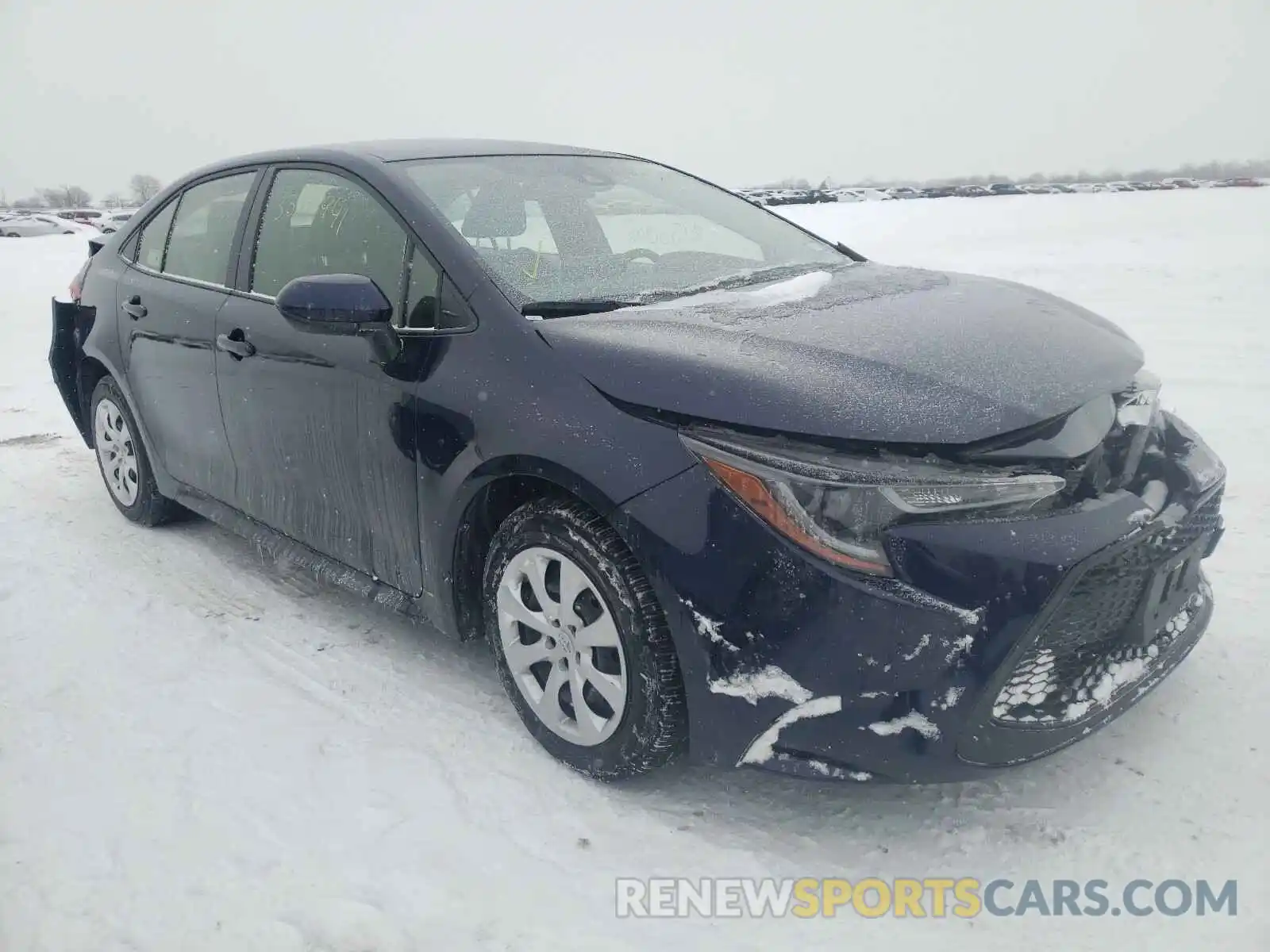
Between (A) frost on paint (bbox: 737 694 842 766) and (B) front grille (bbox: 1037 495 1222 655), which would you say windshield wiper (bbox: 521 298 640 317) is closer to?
(A) frost on paint (bbox: 737 694 842 766)

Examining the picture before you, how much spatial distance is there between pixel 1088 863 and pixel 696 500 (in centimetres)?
119

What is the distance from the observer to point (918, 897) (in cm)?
207

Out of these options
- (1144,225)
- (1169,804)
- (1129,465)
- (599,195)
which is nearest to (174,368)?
(599,195)

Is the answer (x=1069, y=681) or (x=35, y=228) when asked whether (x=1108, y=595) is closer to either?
(x=1069, y=681)

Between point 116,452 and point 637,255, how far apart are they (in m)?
2.89

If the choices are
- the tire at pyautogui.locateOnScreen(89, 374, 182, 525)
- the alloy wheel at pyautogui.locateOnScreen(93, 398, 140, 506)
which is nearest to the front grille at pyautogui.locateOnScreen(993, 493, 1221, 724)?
the tire at pyautogui.locateOnScreen(89, 374, 182, 525)

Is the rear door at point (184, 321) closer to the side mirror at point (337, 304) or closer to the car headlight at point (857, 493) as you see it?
the side mirror at point (337, 304)

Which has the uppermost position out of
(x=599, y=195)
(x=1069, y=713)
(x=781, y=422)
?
(x=599, y=195)

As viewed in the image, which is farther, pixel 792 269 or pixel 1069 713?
pixel 792 269

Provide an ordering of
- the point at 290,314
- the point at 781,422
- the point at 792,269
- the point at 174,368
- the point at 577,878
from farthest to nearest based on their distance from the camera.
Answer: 1. the point at 174,368
2. the point at 792,269
3. the point at 290,314
4. the point at 577,878
5. the point at 781,422

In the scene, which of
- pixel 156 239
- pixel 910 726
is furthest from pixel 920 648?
pixel 156 239

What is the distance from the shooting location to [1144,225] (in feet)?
54.3

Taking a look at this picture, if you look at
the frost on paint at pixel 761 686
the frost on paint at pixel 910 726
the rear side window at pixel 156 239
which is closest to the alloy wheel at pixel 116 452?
the rear side window at pixel 156 239

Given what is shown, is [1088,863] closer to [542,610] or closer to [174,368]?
[542,610]
